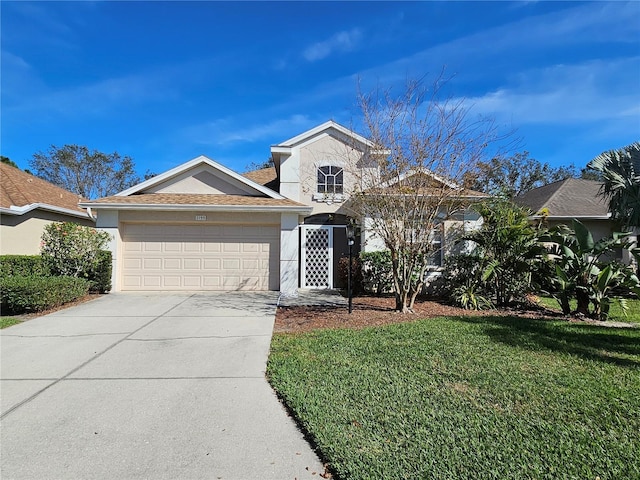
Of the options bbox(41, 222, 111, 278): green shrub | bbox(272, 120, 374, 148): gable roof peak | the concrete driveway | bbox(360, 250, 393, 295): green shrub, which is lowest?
the concrete driveway

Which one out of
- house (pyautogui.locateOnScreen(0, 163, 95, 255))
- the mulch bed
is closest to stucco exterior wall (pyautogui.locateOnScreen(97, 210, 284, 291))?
the mulch bed

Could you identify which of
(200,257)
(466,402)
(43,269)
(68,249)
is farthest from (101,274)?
(466,402)

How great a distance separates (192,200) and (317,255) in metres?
4.62

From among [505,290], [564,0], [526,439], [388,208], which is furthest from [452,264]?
[526,439]

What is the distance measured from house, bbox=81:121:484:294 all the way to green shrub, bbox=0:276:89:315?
8.40 ft

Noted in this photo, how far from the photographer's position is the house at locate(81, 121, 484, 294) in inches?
447

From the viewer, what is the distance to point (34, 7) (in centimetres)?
779

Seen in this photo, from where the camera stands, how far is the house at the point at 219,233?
37.2ft

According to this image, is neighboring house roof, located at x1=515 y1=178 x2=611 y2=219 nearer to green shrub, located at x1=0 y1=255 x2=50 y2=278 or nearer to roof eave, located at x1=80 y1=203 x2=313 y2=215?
roof eave, located at x1=80 y1=203 x2=313 y2=215

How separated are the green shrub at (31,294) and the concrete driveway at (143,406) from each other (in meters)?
1.21

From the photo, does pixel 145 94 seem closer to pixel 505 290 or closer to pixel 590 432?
pixel 505 290

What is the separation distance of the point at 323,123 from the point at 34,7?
8368 millimetres

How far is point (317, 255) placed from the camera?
1278 cm

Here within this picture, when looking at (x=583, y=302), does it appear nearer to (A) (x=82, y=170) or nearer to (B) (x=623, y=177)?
(B) (x=623, y=177)
